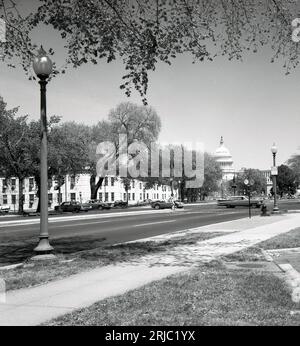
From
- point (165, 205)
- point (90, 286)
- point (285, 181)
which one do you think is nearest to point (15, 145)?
point (165, 205)

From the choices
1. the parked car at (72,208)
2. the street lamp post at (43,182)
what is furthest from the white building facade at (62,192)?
the street lamp post at (43,182)

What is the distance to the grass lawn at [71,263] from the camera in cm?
909

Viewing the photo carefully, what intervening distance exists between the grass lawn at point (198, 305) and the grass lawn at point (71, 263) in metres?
2.12

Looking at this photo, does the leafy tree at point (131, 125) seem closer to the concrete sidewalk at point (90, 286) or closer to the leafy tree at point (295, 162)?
the leafy tree at point (295, 162)

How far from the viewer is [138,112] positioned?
73625 mm

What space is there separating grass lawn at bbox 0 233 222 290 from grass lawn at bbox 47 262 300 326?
2.12 metres

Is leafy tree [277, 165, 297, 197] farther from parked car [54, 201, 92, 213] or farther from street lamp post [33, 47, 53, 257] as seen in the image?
street lamp post [33, 47, 53, 257]

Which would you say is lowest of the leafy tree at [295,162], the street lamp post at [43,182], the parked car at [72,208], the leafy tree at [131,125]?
the parked car at [72,208]

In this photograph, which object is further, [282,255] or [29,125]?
[29,125]

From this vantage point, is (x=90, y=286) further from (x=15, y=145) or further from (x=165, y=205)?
(x=165, y=205)

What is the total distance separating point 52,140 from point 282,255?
46372mm
